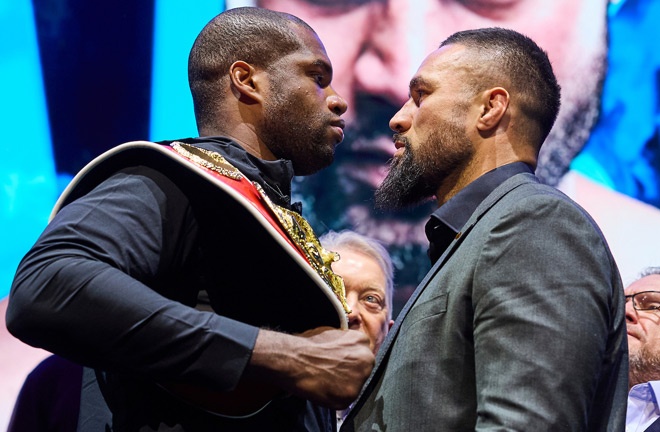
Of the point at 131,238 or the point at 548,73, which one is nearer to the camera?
the point at 131,238

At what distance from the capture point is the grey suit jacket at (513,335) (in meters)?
1.50

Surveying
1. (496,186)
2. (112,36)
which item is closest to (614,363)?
(496,186)

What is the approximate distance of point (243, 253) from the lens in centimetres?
175

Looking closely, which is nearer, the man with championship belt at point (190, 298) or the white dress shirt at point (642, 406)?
the man with championship belt at point (190, 298)

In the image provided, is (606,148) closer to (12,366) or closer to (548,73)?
(548,73)

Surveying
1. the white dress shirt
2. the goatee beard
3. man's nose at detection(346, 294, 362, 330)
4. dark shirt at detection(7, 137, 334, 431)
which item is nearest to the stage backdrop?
man's nose at detection(346, 294, 362, 330)

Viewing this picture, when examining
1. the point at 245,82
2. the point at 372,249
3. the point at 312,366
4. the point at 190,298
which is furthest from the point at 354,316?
the point at 312,366

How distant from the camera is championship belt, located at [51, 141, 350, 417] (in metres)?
1.70

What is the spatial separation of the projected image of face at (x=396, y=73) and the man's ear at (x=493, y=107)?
1.39 metres

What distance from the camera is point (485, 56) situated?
223 cm

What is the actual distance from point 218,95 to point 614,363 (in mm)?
A: 1188

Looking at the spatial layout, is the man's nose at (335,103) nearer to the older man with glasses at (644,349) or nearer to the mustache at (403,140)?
the mustache at (403,140)

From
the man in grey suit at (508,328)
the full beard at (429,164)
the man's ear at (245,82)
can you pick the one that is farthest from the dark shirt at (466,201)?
the man's ear at (245,82)

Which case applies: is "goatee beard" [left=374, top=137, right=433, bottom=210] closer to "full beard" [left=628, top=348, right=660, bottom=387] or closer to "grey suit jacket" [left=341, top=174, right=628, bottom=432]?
"grey suit jacket" [left=341, top=174, right=628, bottom=432]
